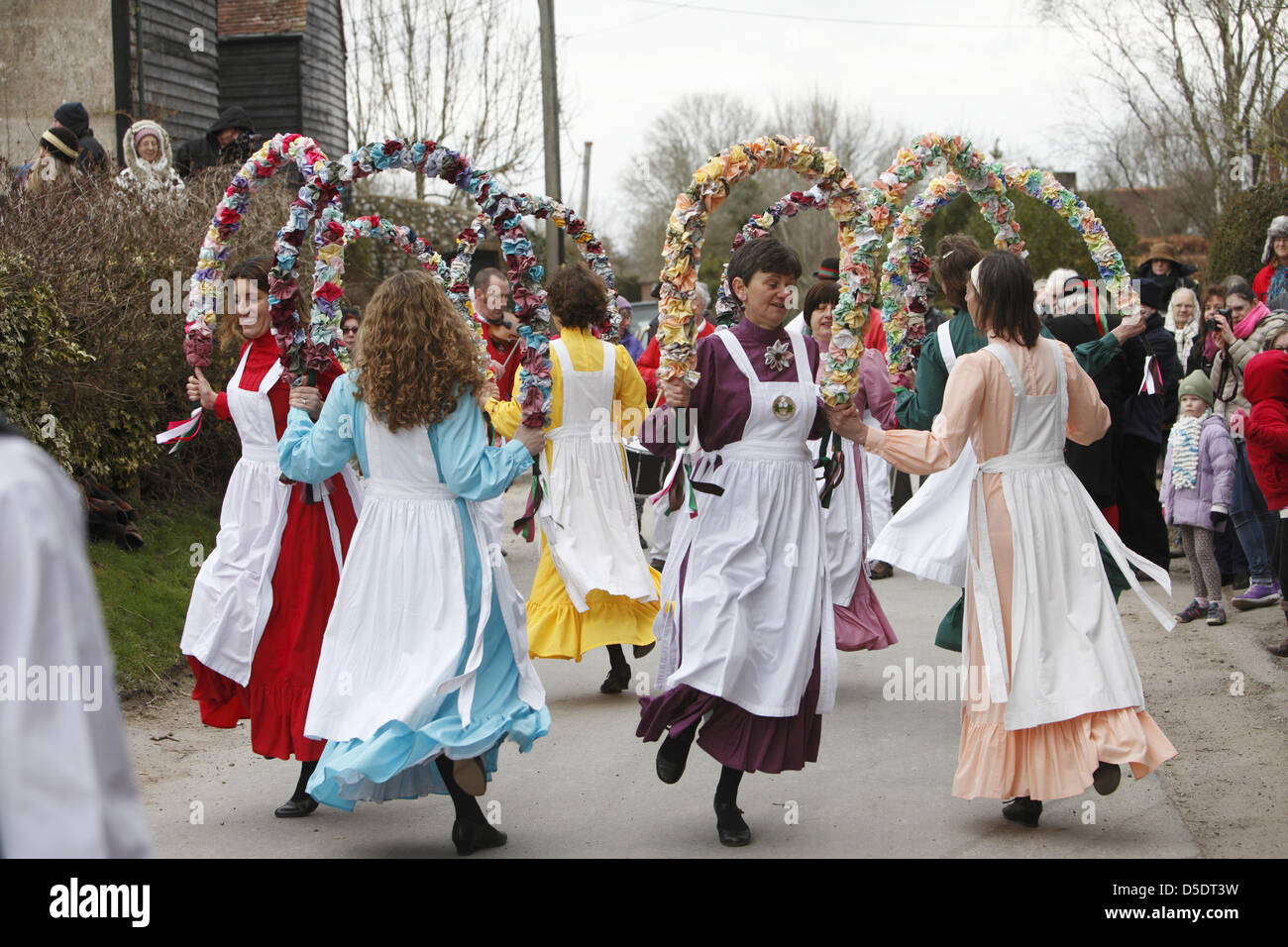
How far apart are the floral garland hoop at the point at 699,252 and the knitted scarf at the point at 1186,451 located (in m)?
4.49

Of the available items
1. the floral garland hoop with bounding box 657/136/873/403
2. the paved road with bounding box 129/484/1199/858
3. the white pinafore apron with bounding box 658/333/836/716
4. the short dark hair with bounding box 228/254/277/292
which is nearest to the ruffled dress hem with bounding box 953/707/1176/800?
the paved road with bounding box 129/484/1199/858

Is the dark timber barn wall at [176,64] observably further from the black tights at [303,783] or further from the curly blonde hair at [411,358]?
the curly blonde hair at [411,358]

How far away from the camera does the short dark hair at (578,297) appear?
7.52 meters

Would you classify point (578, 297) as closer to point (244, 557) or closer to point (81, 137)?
point (244, 557)

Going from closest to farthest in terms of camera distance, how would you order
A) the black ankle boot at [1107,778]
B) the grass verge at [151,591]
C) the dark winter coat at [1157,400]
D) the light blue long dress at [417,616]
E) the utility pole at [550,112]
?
the light blue long dress at [417,616] < the black ankle boot at [1107,778] < the grass verge at [151,591] < the dark winter coat at [1157,400] < the utility pole at [550,112]

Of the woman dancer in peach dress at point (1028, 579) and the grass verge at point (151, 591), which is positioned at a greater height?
the woman dancer in peach dress at point (1028, 579)

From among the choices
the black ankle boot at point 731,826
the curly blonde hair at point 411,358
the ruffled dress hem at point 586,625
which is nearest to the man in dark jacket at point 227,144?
the ruffled dress hem at point 586,625

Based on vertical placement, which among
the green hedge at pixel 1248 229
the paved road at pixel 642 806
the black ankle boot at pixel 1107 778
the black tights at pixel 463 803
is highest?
the green hedge at pixel 1248 229

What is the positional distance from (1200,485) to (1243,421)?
680 mm

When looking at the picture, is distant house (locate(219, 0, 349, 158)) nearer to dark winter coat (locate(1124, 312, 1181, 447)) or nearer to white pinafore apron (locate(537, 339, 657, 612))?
dark winter coat (locate(1124, 312, 1181, 447))

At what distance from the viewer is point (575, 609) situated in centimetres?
746

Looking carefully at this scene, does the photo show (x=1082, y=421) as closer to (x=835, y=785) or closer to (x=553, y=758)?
(x=835, y=785)

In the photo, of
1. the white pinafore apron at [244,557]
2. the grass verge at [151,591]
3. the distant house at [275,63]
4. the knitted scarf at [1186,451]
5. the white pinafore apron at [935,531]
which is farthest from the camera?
the distant house at [275,63]

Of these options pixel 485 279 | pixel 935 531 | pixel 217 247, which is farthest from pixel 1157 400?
pixel 217 247
